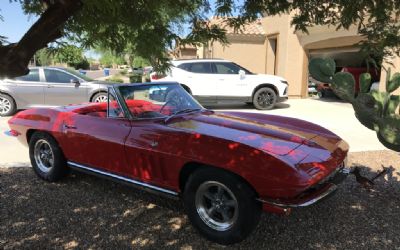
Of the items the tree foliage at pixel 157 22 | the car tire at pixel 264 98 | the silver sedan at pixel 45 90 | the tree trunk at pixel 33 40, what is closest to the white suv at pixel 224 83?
the car tire at pixel 264 98

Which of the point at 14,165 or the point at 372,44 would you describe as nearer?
the point at 372,44

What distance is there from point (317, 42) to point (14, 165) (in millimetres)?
12116

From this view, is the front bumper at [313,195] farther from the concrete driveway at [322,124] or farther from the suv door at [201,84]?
the suv door at [201,84]

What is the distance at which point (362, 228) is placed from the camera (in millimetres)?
3693

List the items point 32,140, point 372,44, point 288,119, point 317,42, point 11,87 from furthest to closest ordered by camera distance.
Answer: point 317,42, point 11,87, point 32,140, point 288,119, point 372,44

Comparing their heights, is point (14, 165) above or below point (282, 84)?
below

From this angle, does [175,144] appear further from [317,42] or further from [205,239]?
[317,42]

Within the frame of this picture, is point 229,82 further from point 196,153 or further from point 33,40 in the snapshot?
point 33,40

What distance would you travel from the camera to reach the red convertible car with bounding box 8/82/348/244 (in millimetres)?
3090

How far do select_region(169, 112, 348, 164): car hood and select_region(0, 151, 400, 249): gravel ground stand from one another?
1.84 feet

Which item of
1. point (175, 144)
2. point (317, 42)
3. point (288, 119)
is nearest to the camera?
point (175, 144)

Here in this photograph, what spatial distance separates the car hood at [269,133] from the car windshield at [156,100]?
273 mm

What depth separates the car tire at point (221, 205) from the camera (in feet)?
10.3

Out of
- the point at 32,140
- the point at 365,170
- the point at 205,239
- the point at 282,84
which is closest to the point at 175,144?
the point at 205,239
